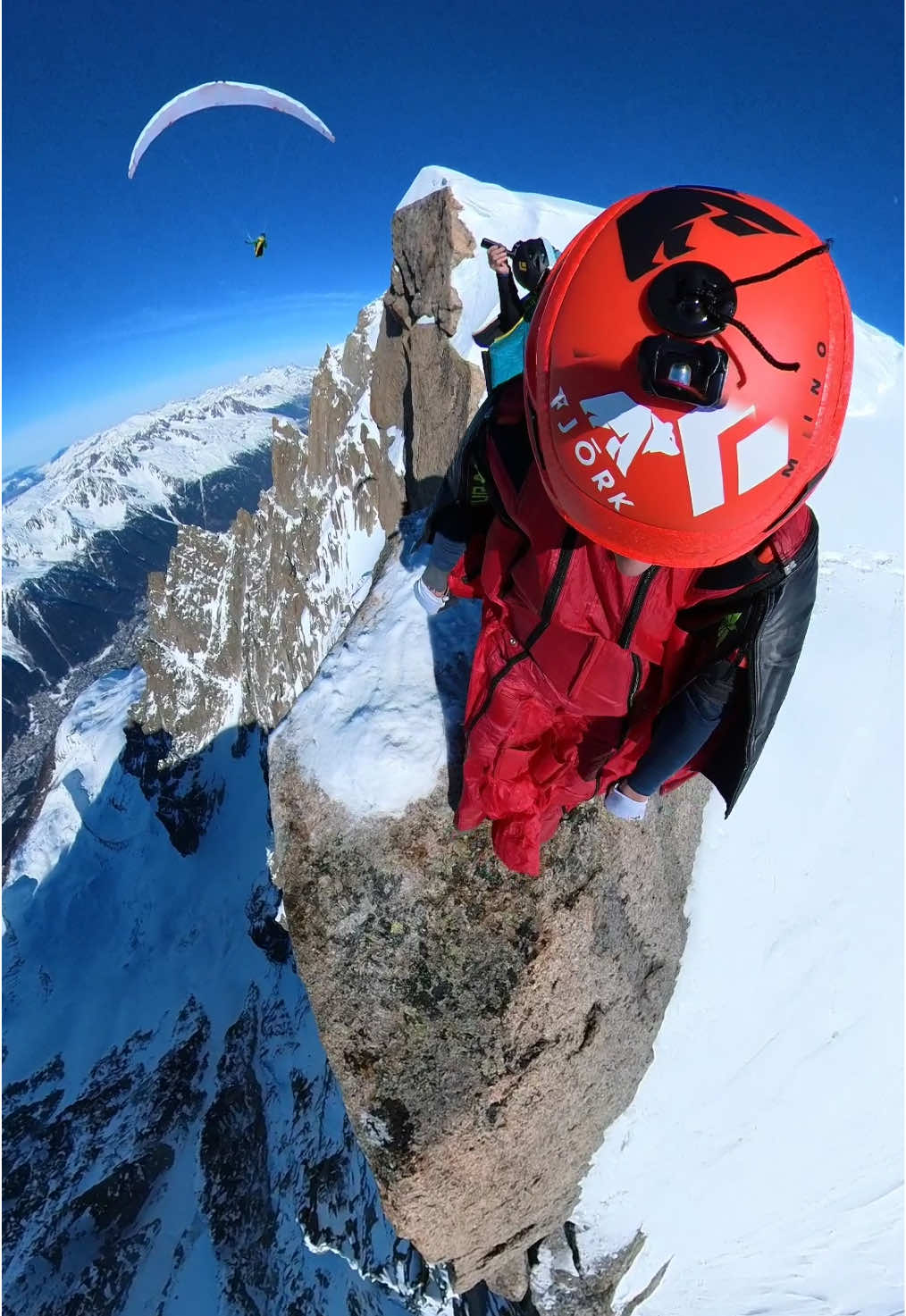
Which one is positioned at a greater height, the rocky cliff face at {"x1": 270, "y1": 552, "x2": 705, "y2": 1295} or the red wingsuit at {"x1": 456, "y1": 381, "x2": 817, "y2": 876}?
the red wingsuit at {"x1": 456, "y1": 381, "x2": 817, "y2": 876}

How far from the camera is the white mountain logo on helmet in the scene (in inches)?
73.8

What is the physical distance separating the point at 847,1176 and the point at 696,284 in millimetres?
8288

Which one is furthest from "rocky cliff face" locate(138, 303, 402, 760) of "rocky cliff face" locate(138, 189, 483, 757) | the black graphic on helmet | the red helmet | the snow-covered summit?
the snow-covered summit

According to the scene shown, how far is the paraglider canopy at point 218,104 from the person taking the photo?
8.14 metres

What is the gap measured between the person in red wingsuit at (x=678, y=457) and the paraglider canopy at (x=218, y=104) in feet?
27.9

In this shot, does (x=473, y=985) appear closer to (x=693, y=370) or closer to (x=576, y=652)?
(x=576, y=652)

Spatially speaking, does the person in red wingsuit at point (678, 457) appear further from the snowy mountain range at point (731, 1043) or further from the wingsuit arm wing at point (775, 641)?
the snowy mountain range at point (731, 1043)

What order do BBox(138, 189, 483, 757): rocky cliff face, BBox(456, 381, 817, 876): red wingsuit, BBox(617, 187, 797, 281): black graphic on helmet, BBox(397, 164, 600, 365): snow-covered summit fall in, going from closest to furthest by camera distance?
BBox(617, 187, 797, 281): black graphic on helmet
BBox(456, 381, 817, 876): red wingsuit
BBox(397, 164, 600, 365): snow-covered summit
BBox(138, 189, 483, 757): rocky cliff face

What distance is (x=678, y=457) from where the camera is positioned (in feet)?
6.31

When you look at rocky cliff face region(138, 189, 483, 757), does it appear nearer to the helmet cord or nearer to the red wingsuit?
the red wingsuit

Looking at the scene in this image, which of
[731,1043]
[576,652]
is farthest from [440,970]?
[731,1043]

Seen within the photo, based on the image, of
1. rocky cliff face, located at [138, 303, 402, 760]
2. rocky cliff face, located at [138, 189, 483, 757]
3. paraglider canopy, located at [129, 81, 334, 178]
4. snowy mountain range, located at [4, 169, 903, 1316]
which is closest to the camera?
snowy mountain range, located at [4, 169, 903, 1316]

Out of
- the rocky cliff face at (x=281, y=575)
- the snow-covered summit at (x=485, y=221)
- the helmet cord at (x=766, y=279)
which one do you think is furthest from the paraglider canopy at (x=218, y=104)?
the helmet cord at (x=766, y=279)

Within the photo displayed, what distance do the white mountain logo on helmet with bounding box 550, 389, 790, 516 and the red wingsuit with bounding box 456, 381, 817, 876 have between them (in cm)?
54
